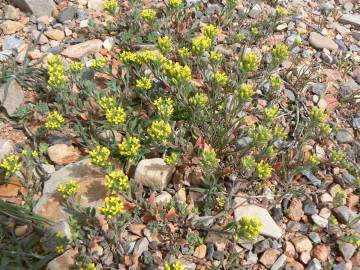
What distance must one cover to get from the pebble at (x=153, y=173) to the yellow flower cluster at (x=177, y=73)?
2.08 ft

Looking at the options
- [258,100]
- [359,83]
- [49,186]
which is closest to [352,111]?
[359,83]

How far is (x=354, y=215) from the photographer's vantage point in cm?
328

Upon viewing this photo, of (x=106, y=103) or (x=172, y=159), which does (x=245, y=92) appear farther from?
(x=106, y=103)

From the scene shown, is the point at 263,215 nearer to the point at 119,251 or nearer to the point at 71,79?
the point at 119,251

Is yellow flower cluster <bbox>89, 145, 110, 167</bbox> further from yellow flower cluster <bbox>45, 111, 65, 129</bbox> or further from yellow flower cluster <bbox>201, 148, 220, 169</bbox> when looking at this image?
yellow flower cluster <bbox>201, 148, 220, 169</bbox>

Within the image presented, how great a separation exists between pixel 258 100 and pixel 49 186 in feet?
6.47

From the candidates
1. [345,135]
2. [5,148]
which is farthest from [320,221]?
[5,148]

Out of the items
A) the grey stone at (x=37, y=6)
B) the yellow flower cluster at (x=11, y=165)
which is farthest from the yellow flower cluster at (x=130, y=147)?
the grey stone at (x=37, y=6)

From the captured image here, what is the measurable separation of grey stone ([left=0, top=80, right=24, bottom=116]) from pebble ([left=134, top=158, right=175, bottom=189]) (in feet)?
4.31

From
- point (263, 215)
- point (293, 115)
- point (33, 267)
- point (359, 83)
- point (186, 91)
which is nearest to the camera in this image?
point (33, 267)

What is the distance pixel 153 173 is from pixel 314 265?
1.32 m

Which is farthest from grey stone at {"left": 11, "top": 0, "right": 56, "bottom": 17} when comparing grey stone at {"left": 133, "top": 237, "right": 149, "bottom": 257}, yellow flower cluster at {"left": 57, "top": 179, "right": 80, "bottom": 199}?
grey stone at {"left": 133, "top": 237, "right": 149, "bottom": 257}

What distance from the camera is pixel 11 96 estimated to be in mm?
3850

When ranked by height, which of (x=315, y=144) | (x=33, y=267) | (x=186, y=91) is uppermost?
(x=186, y=91)
